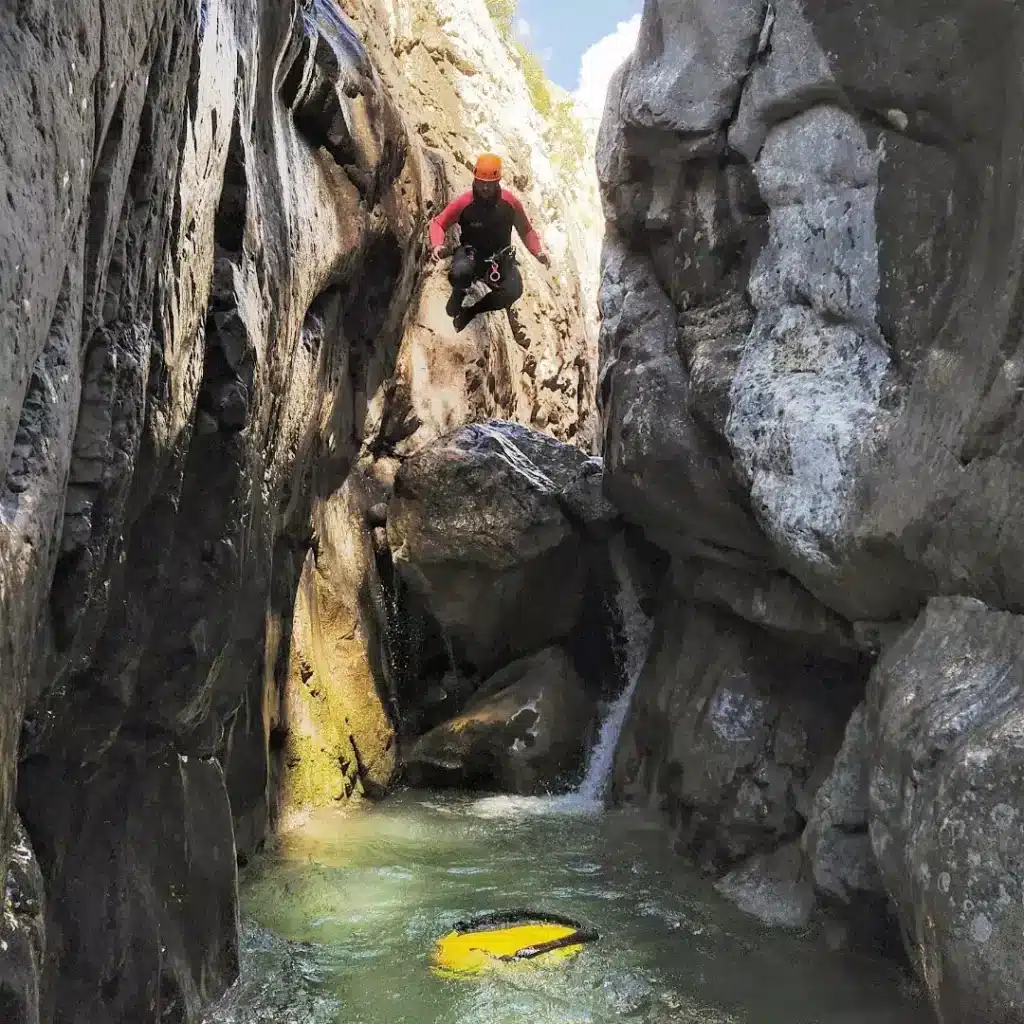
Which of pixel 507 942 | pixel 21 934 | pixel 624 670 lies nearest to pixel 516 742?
pixel 624 670

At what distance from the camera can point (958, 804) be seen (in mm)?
3234

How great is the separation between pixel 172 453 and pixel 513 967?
290cm

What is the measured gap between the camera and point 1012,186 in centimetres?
378

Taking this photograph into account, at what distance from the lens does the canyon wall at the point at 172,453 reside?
6.75ft

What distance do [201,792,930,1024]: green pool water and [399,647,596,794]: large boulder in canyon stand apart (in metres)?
0.96

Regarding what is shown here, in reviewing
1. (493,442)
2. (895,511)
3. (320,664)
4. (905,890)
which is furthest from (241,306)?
(493,442)

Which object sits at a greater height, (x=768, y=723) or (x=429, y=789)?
(x=768, y=723)

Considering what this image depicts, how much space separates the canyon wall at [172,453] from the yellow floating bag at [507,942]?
3.37 feet

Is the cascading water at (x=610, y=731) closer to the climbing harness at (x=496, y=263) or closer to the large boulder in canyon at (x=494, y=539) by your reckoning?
the large boulder in canyon at (x=494, y=539)

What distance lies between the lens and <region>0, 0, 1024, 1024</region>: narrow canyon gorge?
2635 mm

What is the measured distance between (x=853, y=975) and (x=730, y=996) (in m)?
0.63

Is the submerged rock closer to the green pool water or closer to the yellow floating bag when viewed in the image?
the green pool water

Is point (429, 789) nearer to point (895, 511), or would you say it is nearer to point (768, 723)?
point (768, 723)

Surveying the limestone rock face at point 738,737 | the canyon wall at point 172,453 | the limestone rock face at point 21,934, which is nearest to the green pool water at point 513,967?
the limestone rock face at point 738,737
